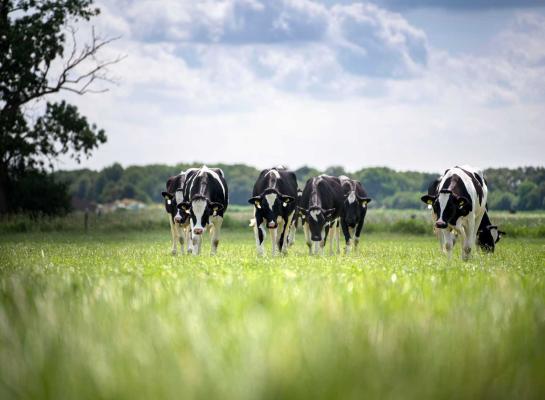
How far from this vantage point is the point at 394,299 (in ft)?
21.4

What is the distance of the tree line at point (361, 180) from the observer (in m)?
122

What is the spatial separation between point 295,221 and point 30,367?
22680mm

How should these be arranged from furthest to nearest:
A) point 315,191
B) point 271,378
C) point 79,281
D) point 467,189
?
point 315,191 → point 467,189 → point 79,281 → point 271,378

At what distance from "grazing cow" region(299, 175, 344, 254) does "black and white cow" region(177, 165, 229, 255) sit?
2596mm

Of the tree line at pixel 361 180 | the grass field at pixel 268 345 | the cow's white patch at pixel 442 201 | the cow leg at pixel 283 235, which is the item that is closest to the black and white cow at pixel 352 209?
the cow leg at pixel 283 235

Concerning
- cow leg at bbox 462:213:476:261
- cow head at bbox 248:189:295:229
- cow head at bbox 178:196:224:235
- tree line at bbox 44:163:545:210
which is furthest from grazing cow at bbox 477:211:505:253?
tree line at bbox 44:163:545:210

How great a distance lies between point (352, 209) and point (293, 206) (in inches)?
127

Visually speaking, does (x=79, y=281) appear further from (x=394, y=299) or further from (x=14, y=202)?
(x=14, y=202)

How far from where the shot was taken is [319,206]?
71.9ft

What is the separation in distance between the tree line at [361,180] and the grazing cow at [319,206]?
36656mm

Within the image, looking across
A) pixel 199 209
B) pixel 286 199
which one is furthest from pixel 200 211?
pixel 286 199

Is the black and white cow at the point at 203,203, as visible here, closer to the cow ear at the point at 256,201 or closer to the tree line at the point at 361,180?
the cow ear at the point at 256,201

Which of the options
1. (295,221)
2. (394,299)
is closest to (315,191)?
(295,221)

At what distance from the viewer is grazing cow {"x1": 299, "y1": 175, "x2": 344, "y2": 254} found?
848 inches
